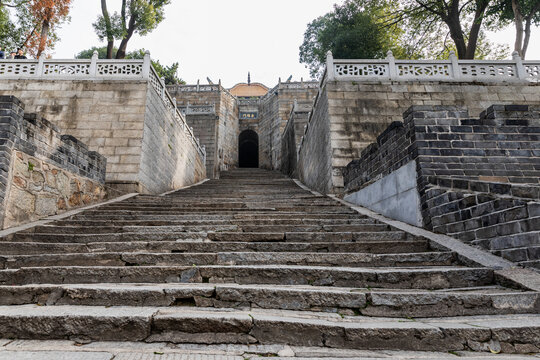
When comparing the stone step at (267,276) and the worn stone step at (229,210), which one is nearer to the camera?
the stone step at (267,276)

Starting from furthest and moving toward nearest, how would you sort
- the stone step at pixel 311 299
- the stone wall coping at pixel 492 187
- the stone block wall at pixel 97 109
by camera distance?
1. the stone block wall at pixel 97 109
2. the stone wall coping at pixel 492 187
3. the stone step at pixel 311 299

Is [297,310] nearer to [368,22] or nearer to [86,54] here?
[368,22]

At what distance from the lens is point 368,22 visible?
15.3m

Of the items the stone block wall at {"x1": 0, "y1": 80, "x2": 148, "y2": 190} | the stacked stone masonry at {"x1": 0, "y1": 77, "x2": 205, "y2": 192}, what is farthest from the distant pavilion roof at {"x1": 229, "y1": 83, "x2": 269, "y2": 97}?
the stone block wall at {"x1": 0, "y1": 80, "x2": 148, "y2": 190}

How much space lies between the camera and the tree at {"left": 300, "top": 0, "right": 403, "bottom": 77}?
1531 centimetres

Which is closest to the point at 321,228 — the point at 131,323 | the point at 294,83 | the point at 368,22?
the point at 131,323

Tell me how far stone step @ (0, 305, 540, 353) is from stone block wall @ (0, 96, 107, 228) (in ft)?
11.2

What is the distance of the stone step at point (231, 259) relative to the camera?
343 centimetres

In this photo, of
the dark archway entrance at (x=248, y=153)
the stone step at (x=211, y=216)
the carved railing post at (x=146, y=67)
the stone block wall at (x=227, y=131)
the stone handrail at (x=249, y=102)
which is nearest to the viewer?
the stone step at (x=211, y=216)

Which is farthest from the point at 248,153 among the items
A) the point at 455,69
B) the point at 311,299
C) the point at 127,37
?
the point at 311,299

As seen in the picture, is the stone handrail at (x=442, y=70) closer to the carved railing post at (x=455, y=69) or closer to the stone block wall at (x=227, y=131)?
the carved railing post at (x=455, y=69)

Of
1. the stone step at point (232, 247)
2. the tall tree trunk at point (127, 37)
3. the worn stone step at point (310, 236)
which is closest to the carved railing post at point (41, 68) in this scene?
the tall tree trunk at point (127, 37)

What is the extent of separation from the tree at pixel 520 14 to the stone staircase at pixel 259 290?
41.3 ft

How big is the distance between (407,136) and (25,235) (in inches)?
235
